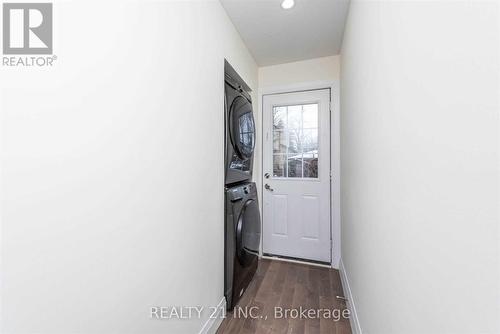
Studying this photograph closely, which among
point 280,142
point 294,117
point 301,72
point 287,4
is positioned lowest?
point 280,142

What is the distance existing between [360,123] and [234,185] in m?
1.17

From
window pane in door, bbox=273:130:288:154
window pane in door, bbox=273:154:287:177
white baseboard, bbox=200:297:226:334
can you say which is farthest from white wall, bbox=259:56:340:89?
white baseboard, bbox=200:297:226:334

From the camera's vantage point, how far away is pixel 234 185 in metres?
2.06

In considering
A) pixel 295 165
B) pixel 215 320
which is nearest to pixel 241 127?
pixel 295 165

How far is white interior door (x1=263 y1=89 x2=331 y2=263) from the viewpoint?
2.68 meters

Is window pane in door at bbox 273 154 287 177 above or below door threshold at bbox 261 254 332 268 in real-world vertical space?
above

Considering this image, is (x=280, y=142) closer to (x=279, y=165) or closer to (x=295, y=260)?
(x=279, y=165)

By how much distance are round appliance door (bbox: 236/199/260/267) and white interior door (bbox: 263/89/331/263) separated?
69 centimetres

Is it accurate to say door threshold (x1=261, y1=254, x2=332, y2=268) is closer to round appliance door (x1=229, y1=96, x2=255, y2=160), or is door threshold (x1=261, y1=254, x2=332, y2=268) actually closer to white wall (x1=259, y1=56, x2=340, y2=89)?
round appliance door (x1=229, y1=96, x2=255, y2=160)

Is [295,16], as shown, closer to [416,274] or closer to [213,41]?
[213,41]

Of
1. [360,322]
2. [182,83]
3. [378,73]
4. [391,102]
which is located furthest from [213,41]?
[360,322]

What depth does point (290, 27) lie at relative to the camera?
2.10 meters

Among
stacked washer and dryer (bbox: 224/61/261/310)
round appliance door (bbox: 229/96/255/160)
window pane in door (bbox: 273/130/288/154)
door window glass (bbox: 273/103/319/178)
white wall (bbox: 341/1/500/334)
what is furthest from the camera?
window pane in door (bbox: 273/130/288/154)

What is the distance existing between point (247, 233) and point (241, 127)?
3.25ft
